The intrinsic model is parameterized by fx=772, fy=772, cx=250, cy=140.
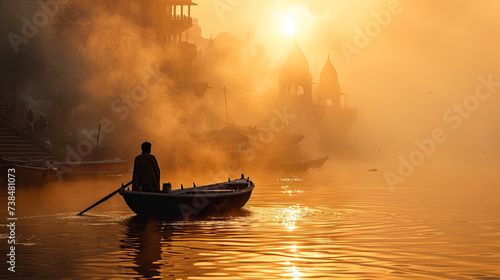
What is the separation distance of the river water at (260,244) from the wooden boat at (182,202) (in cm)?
40

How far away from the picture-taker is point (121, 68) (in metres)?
71.1

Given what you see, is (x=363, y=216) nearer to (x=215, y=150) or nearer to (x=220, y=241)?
(x=220, y=241)

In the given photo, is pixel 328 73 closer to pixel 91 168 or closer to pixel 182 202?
pixel 91 168

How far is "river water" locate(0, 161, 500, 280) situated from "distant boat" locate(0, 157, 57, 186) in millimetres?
7588

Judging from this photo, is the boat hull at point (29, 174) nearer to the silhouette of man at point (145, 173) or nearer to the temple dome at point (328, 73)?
the silhouette of man at point (145, 173)

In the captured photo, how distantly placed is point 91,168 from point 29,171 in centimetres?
1129

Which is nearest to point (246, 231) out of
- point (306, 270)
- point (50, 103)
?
point (306, 270)

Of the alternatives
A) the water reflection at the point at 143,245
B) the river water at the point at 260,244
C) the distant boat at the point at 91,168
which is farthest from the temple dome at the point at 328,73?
the water reflection at the point at 143,245

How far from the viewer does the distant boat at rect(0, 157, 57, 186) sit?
3925cm

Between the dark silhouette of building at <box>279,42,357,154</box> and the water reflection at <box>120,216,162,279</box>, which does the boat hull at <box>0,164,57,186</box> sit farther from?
the dark silhouette of building at <box>279,42,357,154</box>

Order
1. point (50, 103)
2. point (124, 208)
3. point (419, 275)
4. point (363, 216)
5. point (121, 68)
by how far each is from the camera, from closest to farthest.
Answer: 1. point (419, 275)
2. point (363, 216)
3. point (124, 208)
4. point (50, 103)
5. point (121, 68)

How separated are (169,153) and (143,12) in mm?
15593

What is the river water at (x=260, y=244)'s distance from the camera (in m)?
15.0

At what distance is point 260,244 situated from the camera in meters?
18.8
